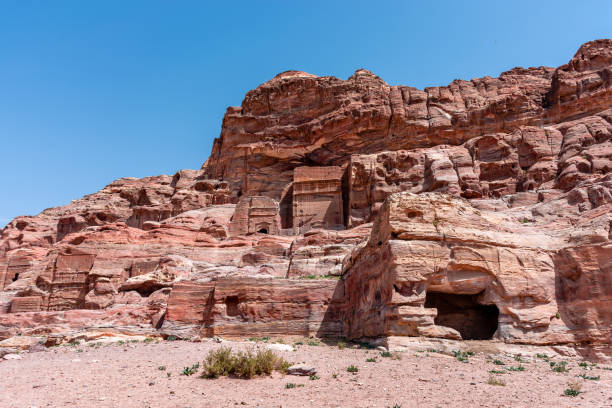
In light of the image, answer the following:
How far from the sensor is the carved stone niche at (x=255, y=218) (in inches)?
1740

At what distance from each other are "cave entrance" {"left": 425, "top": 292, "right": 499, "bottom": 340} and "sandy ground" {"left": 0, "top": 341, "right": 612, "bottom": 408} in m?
3.27

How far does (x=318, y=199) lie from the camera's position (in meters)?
47.4

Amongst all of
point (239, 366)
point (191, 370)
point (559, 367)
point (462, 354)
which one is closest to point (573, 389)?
point (559, 367)

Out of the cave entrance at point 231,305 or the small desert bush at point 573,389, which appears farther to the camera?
the cave entrance at point 231,305

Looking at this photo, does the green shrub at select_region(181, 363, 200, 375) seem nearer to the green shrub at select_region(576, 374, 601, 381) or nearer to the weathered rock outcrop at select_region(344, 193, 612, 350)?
the weathered rock outcrop at select_region(344, 193, 612, 350)

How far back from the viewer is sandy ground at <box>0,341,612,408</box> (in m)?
8.41

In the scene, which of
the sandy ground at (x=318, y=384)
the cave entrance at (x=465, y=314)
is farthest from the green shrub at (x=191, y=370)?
the cave entrance at (x=465, y=314)

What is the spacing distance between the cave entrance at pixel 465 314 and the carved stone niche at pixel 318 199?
29.0 m

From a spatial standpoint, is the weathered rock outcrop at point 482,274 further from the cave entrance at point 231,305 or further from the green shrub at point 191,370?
the green shrub at point 191,370

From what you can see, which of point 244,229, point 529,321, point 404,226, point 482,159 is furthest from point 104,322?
point 482,159

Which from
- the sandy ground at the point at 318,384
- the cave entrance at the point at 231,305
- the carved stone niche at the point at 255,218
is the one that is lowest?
the sandy ground at the point at 318,384

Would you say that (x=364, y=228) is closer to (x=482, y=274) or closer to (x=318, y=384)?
(x=482, y=274)

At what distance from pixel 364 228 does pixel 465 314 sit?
18521 mm

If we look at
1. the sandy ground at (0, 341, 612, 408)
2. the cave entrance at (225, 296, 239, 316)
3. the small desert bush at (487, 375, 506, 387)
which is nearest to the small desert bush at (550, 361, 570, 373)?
the sandy ground at (0, 341, 612, 408)
